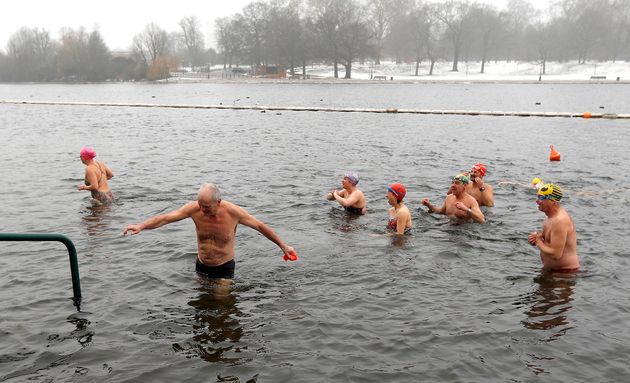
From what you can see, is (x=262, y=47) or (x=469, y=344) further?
(x=262, y=47)

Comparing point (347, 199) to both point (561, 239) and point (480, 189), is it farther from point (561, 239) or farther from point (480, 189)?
point (561, 239)

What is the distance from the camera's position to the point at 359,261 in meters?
10.1

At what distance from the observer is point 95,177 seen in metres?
13.6

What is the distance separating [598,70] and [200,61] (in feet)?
314

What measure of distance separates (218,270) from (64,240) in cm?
230

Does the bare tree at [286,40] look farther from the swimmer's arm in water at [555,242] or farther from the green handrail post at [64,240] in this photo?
the green handrail post at [64,240]

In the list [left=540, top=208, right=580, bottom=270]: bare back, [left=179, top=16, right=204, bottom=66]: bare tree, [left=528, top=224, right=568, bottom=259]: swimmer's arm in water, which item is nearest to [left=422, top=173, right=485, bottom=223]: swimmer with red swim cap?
[left=540, top=208, right=580, bottom=270]: bare back

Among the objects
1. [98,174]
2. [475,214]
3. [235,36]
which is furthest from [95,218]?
[235,36]

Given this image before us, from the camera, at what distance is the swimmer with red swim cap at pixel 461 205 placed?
11.6 meters

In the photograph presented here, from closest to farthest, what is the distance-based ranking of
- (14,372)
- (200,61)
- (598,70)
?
(14,372)
(598,70)
(200,61)

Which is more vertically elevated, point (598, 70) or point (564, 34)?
point (564, 34)

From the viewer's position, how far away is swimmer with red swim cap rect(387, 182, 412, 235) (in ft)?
36.4

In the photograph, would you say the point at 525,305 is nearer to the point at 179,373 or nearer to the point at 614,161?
the point at 179,373

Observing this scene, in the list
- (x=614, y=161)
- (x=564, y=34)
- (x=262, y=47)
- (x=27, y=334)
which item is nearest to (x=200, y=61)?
(x=262, y=47)
